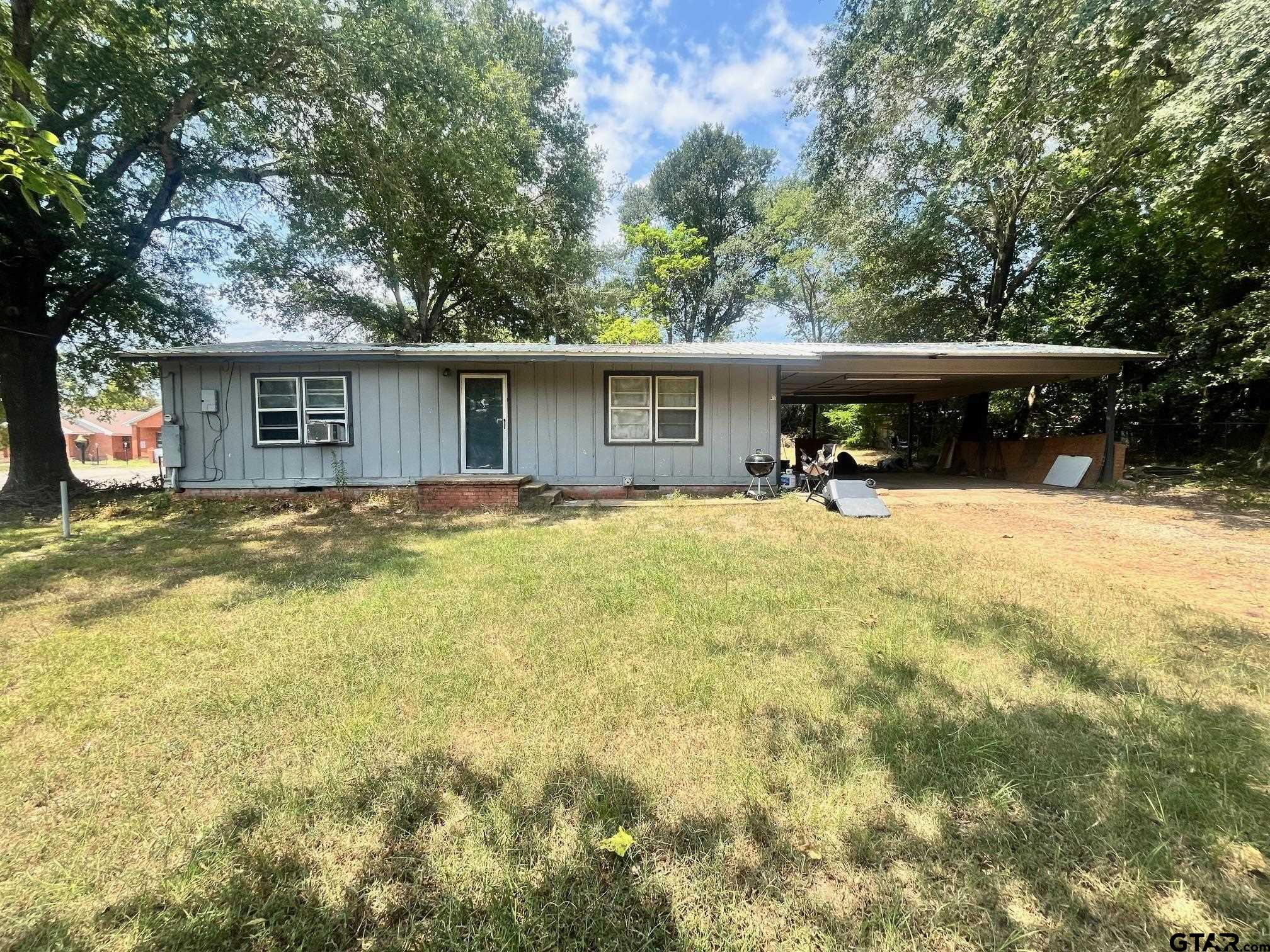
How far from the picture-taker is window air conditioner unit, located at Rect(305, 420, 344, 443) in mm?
8359

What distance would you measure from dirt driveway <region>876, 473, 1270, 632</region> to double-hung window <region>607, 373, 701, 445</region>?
3.69m

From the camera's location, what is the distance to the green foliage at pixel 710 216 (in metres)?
25.6

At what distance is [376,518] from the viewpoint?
716 centimetres

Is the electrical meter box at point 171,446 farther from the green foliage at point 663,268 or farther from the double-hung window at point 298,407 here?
the green foliage at point 663,268

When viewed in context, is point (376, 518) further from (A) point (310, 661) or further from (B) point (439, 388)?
(A) point (310, 661)

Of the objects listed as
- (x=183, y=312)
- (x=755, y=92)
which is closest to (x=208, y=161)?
(x=183, y=312)

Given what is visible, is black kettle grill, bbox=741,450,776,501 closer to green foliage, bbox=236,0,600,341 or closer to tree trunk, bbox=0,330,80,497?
green foliage, bbox=236,0,600,341

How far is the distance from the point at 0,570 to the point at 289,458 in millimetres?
3985

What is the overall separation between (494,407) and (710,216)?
22776 millimetres

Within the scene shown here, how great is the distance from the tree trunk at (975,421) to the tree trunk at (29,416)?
20.0m

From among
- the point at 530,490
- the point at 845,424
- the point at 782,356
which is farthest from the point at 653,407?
the point at 845,424

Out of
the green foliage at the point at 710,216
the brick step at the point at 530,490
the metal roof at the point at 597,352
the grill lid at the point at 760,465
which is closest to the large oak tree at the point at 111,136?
the metal roof at the point at 597,352

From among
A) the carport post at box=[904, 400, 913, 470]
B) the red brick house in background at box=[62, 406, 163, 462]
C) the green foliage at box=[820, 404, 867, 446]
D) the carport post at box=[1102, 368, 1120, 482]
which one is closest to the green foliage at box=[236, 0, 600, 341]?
the carport post at box=[904, 400, 913, 470]

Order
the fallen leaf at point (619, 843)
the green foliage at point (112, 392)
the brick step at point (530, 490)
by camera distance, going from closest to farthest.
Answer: the fallen leaf at point (619, 843) < the brick step at point (530, 490) < the green foliage at point (112, 392)
